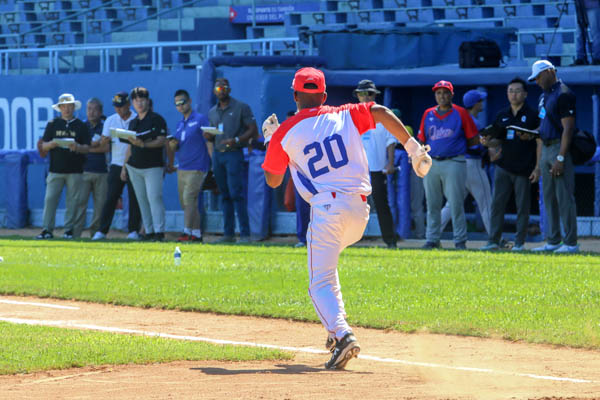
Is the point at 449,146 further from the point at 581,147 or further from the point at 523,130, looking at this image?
the point at 581,147

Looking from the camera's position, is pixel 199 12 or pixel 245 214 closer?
pixel 245 214

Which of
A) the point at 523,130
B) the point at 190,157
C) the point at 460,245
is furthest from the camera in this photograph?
the point at 190,157

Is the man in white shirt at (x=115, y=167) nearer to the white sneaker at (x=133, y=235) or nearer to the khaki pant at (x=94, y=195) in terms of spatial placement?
the white sneaker at (x=133, y=235)

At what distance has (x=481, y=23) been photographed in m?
22.8

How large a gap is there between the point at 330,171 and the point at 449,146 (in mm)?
7419

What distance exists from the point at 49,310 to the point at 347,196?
13.5 ft

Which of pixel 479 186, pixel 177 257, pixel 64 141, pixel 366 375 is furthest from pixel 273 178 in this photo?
pixel 64 141

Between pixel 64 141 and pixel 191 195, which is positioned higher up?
pixel 64 141

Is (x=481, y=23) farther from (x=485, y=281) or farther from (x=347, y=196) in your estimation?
(x=347, y=196)

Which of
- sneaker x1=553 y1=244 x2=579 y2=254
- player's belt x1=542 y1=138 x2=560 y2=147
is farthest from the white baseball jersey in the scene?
sneaker x1=553 y1=244 x2=579 y2=254

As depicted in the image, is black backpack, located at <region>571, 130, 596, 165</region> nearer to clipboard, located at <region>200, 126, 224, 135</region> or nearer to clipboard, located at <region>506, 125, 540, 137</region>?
clipboard, located at <region>506, 125, 540, 137</region>

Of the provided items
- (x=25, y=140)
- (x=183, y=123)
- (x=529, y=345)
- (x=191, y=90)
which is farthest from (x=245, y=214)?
(x=529, y=345)

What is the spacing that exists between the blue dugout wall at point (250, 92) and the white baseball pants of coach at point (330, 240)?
9.33 m

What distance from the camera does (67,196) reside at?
1684 cm
